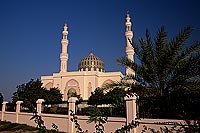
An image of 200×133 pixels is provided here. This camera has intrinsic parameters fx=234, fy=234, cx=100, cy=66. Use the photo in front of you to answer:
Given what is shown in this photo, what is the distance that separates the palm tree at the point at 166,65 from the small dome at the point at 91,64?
37912mm

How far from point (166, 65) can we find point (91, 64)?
39.2 metres

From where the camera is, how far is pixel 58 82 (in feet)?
149

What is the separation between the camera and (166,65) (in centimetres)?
888

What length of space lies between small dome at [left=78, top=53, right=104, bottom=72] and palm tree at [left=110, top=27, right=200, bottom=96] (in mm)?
37912

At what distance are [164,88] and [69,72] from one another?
120 ft

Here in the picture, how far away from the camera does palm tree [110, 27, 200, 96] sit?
853 cm

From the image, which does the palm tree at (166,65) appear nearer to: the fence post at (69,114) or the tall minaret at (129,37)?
the fence post at (69,114)

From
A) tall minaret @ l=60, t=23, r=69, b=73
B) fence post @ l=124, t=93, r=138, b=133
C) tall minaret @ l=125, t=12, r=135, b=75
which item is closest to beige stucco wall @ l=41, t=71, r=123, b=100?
tall minaret @ l=60, t=23, r=69, b=73

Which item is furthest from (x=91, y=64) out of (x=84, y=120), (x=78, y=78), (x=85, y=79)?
(x=84, y=120)

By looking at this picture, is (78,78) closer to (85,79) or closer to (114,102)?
(85,79)

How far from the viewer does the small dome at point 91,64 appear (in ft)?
157

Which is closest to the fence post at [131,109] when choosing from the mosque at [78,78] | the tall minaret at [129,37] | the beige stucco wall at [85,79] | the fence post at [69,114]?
the fence post at [69,114]

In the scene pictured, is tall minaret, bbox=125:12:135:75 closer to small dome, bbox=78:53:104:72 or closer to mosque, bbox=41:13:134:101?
mosque, bbox=41:13:134:101

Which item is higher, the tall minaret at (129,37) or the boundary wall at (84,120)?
the tall minaret at (129,37)
